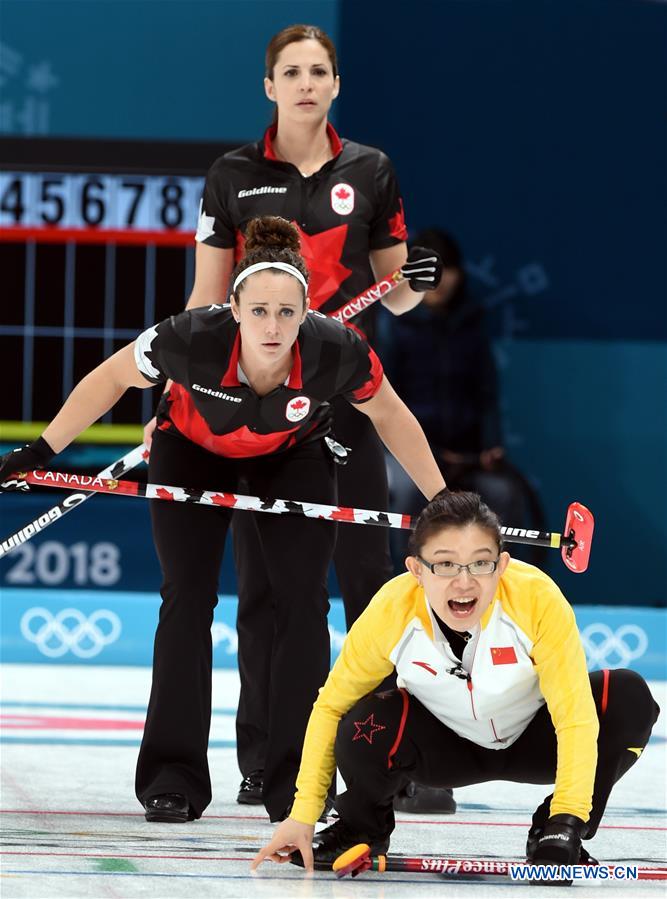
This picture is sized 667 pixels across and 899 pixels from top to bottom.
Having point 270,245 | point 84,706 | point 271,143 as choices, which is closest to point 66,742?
point 84,706

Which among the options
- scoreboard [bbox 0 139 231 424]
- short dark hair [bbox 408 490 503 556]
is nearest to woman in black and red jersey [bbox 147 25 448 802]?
short dark hair [bbox 408 490 503 556]

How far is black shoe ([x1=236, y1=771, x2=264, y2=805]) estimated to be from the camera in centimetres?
387

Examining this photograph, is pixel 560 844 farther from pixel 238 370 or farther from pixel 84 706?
pixel 84 706

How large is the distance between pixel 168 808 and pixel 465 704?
771 mm

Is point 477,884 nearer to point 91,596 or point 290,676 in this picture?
point 290,676

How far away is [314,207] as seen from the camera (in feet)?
13.3

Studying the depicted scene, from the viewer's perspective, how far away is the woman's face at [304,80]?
398 centimetres

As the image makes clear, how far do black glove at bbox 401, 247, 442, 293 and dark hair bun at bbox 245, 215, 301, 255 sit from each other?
0.53 metres

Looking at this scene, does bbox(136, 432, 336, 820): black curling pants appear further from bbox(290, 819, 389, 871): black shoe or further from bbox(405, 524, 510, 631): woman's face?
bbox(405, 524, 510, 631): woman's face

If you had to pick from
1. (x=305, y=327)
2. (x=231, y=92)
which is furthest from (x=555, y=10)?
(x=305, y=327)

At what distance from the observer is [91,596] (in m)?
6.60

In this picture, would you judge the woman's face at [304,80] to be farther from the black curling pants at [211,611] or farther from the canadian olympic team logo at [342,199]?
the black curling pants at [211,611]

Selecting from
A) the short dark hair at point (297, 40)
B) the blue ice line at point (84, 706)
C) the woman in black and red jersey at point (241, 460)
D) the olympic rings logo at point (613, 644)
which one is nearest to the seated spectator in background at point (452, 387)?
the olympic rings logo at point (613, 644)

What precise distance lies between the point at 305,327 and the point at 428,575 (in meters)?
0.70
